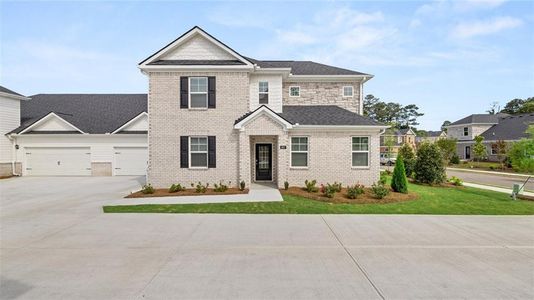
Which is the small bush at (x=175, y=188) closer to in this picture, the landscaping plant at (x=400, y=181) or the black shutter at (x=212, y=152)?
the black shutter at (x=212, y=152)

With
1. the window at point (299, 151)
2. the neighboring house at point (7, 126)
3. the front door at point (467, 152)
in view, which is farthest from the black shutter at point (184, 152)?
the front door at point (467, 152)

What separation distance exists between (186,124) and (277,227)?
9.12m

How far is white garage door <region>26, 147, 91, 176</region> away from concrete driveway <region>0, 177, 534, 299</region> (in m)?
13.9

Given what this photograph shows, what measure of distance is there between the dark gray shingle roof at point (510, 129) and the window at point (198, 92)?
135ft

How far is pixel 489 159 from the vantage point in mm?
40531

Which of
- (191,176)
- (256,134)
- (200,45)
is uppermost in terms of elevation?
(200,45)

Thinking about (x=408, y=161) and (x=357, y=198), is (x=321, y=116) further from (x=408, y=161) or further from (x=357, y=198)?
(x=408, y=161)

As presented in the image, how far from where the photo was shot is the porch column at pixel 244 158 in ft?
48.9

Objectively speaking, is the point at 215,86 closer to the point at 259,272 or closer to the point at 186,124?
the point at 186,124

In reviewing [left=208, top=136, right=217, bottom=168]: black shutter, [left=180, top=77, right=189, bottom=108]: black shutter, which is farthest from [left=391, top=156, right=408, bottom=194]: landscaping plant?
[left=180, top=77, right=189, bottom=108]: black shutter

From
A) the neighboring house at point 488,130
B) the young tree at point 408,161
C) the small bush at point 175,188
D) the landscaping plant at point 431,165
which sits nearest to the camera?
the small bush at point 175,188

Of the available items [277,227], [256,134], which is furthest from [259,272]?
[256,134]

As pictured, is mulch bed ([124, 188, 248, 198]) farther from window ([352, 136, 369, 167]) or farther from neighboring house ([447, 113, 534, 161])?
neighboring house ([447, 113, 534, 161])

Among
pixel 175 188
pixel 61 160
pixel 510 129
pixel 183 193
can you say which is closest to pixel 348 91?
pixel 183 193
